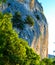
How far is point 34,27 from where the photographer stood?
7281 centimetres

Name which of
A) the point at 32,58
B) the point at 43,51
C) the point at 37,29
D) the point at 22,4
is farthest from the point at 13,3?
the point at 32,58

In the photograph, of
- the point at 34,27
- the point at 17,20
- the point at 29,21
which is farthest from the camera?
the point at 34,27

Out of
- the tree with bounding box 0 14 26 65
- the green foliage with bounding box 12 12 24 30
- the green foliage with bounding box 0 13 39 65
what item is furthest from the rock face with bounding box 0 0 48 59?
the tree with bounding box 0 14 26 65

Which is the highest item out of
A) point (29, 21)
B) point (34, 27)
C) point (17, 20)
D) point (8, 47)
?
point (17, 20)

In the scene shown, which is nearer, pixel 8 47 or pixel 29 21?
pixel 8 47

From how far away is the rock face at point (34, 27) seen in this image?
225 ft

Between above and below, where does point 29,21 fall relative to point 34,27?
above

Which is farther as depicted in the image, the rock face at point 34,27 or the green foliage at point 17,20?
the green foliage at point 17,20

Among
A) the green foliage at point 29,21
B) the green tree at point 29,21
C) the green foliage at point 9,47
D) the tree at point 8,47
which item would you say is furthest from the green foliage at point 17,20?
the tree at point 8,47

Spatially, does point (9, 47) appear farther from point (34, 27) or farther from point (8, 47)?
point (34, 27)

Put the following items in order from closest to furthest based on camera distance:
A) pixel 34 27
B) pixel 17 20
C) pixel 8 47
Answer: pixel 8 47 → pixel 17 20 → pixel 34 27

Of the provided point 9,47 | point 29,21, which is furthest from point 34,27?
point 9,47

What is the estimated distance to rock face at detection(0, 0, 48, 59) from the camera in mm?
68562

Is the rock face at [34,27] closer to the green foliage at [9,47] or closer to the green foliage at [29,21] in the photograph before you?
the green foliage at [29,21]
